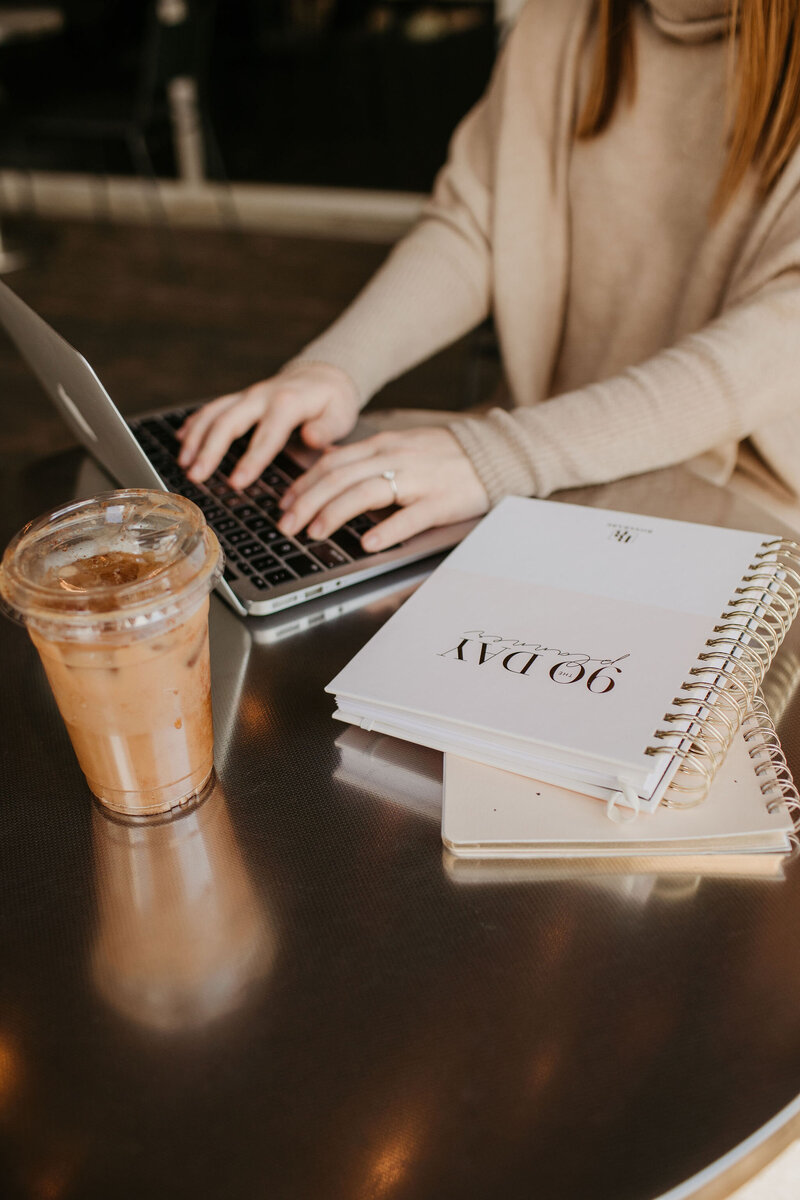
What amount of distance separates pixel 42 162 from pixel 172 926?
510 centimetres

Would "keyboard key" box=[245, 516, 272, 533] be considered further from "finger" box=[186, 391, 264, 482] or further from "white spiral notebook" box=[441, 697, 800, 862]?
"white spiral notebook" box=[441, 697, 800, 862]

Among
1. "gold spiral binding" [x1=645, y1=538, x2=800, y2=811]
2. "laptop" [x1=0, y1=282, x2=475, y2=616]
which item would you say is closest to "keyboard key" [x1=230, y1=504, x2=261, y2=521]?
"laptop" [x1=0, y1=282, x2=475, y2=616]

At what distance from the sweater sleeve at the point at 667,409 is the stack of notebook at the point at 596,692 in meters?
0.16

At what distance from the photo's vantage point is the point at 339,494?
0.75 m

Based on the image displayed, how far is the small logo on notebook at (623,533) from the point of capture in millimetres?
669

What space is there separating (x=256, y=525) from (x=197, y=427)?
0.16m

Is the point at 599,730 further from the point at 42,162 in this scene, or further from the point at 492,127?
the point at 42,162

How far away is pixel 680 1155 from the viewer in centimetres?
36

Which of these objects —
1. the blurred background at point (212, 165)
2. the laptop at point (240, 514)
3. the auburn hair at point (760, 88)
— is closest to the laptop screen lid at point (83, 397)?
the laptop at point (240, 514)

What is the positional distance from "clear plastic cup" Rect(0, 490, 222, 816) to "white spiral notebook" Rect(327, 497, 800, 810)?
100 mm

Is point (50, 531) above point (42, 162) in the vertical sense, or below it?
above

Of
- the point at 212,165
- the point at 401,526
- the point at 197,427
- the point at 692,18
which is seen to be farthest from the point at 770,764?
the point at 212,165

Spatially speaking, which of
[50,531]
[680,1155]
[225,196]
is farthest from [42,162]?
[680,1155]

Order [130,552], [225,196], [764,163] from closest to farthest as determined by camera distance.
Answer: [130,552] < [764,163] < [225,196]
